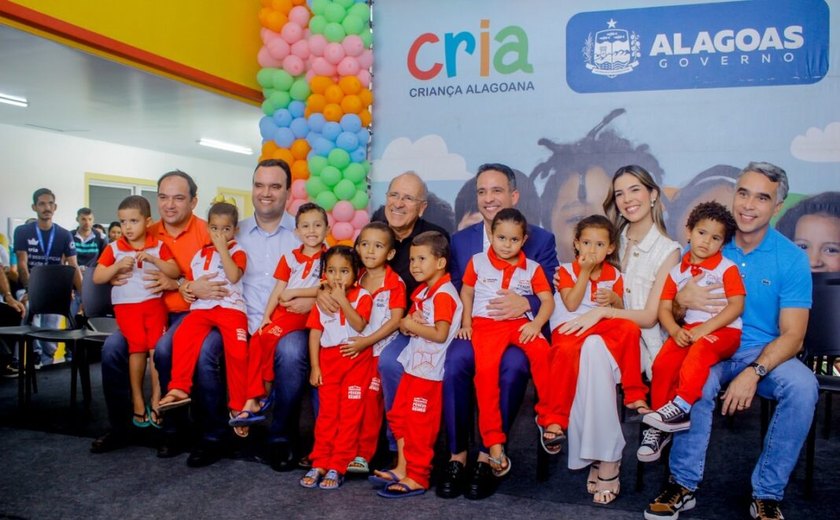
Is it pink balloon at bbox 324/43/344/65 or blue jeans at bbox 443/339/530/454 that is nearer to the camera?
blue jeans at bbox 443/339/530/454

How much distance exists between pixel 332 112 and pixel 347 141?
0.86ft

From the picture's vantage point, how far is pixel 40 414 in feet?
13.3

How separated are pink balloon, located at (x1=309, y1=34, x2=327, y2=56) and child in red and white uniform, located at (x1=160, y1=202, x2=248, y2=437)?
6.71 ft

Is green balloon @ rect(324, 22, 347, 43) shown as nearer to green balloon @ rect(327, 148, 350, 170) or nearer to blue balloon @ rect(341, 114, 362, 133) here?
blue balloon @ rect(341, 114, 362, 133)

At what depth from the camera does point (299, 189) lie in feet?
16.8

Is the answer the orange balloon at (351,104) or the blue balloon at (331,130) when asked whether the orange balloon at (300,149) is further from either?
the orange balloon at (351,104)

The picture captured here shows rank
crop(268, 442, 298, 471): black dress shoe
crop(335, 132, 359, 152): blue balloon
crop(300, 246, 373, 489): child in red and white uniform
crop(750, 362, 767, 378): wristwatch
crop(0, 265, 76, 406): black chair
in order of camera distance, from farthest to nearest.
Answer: crop(335, 132, 359, 152): blue balloon, crop(0, 265, 76, 406): black chair, crop(268, 442, 298, 471): black dress shoe, crop(300, 246, 373, 489): child in red and white uniform, crop(750, 362, 767, 378): wristwatch

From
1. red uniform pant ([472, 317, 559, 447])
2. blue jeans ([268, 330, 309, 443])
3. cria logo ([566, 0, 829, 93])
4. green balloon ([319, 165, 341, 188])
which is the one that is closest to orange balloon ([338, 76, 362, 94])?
green balloon ([319, 165, 341, 188])

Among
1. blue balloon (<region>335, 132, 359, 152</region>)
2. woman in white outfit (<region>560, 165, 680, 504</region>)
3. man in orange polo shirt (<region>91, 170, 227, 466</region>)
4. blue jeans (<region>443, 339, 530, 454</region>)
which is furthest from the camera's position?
blue balloon (<region>335, 132, 359, 152</region>)

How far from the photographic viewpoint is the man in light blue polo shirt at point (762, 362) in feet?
8.03

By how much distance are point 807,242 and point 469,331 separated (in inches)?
109

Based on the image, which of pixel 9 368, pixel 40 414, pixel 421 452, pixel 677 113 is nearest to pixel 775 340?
pixel 421 452

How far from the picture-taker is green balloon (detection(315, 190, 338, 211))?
497 centimetres

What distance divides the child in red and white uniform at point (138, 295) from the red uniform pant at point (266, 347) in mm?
554
